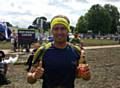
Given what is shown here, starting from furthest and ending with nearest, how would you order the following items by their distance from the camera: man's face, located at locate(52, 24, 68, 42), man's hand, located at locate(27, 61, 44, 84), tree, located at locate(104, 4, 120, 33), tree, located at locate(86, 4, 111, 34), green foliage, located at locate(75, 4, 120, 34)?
tree, located at locate(104, 4, 120, 33) < green foliage, located at locate(75, 4, 120, 34) < tree, located at locate(86, 4, 111, 34) < man's face, located at locate(52, 24, 68, 42) < man's hand, located at locate(27, 61, 44, 84)

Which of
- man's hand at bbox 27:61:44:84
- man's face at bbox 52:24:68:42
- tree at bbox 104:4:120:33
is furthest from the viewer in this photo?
tree at bbox 104:4:120:33

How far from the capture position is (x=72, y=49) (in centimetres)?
580

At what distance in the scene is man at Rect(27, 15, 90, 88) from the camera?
564cm

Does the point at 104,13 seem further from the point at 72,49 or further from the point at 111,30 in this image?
the point at 72,49

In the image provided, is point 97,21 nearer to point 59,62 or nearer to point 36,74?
point 59,62

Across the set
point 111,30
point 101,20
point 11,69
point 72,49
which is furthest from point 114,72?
point 111,30

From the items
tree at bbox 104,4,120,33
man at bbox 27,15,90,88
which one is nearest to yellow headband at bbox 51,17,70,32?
man at bbox 27,15,90,88

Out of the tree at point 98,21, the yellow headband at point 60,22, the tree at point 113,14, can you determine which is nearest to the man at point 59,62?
the yellow headband at point 60,22

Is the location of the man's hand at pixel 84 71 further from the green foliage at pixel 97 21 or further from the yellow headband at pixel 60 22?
the green foliage at pixel 97 21

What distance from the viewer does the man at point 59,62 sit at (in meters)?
5.64

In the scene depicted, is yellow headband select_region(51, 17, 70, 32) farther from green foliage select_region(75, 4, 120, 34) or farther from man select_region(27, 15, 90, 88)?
green foliage select_region(75, 4, 120, 34)

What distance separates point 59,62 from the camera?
5648 millimetres

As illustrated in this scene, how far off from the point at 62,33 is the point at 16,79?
11.6 metres

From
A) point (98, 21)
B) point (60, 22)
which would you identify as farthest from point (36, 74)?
point (98, 21)
